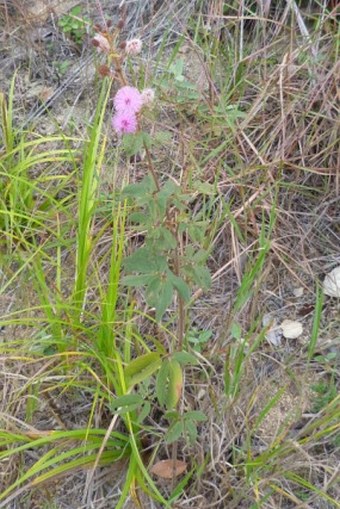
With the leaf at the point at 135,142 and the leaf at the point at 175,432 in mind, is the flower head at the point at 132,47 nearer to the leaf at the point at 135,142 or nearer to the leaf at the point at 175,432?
the leaf at the point at 135,142

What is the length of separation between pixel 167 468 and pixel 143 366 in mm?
306

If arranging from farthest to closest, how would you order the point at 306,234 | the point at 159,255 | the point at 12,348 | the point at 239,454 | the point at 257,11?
1. the point at 257,11
2. the point at 306,234
3. the point at 12,348
4. the point at 239,454
5. the point at 159,255

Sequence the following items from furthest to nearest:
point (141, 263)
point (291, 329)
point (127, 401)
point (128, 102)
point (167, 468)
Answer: point (291, 329) → point (167, 468) → point (127, 401) → point (141, 263) → point (128, 102)

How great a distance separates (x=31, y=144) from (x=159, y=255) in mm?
937

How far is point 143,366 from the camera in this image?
4.27ft

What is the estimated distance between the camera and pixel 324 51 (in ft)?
6.73

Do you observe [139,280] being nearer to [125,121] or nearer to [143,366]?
[143,366]

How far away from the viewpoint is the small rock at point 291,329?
1.71m

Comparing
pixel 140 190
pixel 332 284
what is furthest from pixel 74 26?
pixel 140 190

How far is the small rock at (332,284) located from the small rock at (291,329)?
4.6 inches

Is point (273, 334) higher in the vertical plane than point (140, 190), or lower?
lower

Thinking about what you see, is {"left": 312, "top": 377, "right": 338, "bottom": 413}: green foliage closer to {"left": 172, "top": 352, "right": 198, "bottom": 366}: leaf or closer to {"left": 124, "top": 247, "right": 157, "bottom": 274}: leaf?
{"left": 172, "top": 352, "right": 198, "bottom": 366}: leaf

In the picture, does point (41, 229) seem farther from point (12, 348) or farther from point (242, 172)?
point (242, 172)

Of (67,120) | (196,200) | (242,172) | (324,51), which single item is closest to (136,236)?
(196,200)
